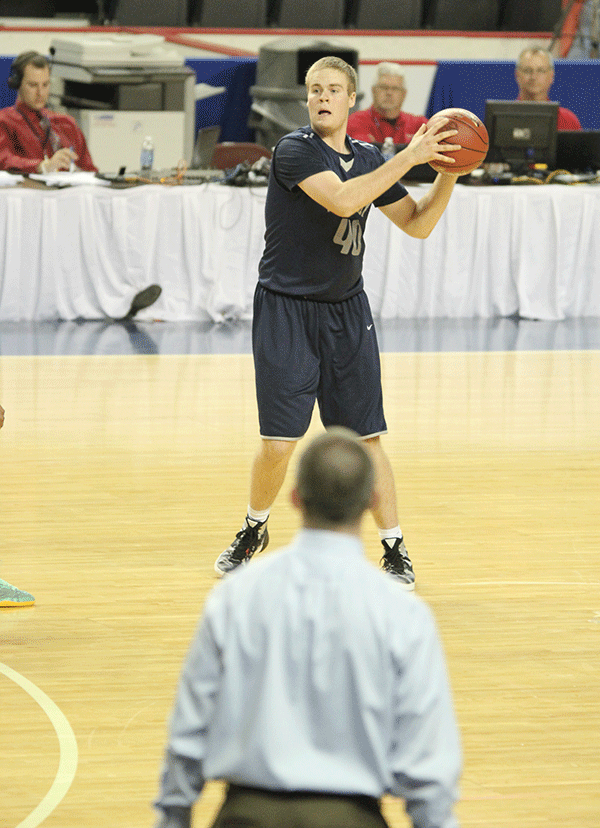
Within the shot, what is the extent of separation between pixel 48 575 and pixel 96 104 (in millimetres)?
7189

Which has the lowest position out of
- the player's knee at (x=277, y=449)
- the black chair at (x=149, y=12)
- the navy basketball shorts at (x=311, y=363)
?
the player's knee at (x=277, y=449)

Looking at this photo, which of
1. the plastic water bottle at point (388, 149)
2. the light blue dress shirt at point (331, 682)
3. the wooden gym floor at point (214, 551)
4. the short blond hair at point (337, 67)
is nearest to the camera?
the light blue dress shirt at point (331, 682)

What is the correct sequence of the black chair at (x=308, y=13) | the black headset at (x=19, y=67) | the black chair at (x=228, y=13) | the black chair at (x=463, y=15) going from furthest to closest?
1. the black chair at (x=463, y=15)
2. the black chair at (x=308, y=13)
3. the black chair at (x=228, y=13)
4. the black headset at (x=19, y=67)

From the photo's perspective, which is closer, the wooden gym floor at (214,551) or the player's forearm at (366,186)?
the wooden gym floor at (214,551)

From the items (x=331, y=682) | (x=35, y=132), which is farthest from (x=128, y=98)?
(x=331, y=682)

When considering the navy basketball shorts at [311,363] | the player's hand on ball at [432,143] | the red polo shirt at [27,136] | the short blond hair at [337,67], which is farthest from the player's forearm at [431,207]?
the red polo shirt at [27,136]

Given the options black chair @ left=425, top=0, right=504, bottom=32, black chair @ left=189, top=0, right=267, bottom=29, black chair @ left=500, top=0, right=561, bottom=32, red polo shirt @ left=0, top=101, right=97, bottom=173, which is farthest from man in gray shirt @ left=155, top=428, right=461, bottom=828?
black chair @ left=500, top=0, right=561, bottom=32

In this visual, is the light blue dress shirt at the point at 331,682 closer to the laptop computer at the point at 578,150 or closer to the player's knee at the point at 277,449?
the player's knee at the point at 277,449

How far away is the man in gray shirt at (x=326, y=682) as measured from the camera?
5.25 ft

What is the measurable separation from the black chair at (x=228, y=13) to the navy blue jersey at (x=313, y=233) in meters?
11.8

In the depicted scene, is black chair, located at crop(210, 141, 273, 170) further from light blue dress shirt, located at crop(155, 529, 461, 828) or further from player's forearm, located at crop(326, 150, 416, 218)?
light blue dress shirt, located at crop(155, 529, 461, 828)

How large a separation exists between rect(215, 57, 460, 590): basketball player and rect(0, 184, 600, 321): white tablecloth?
4853 millimetres

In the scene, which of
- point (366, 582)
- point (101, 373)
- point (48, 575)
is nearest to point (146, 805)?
point (366, 582)

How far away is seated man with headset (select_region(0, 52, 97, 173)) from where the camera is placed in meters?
8.75
